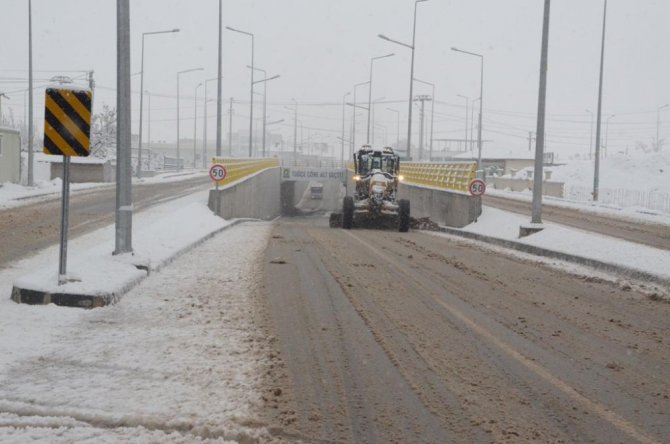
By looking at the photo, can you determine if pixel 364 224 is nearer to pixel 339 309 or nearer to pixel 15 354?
pixel 339 309

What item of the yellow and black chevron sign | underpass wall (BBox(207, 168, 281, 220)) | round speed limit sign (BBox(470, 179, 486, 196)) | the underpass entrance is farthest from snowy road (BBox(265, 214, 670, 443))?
the underpass entrance

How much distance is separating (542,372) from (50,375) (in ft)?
13.8

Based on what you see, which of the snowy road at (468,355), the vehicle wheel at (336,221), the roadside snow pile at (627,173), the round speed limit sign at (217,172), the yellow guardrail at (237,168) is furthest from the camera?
the roadside snow pile at (627,173)

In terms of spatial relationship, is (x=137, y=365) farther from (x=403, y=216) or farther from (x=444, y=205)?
(x=444, y=205)

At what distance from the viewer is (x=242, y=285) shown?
35.3 ft

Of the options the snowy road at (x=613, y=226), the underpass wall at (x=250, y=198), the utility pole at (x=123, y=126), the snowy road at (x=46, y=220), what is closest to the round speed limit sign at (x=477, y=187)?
the snowy road at (x=613, y=226)

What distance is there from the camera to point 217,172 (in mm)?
22031

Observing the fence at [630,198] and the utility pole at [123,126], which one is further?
the fence at [630,198]

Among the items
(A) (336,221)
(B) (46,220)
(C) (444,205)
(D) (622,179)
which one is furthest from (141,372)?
(D) (622,179)

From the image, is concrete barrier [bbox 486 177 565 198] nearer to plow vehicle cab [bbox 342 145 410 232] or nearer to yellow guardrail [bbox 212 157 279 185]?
yellow guardrail [bbox 212 157 279 185]

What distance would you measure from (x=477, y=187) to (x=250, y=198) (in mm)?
13770

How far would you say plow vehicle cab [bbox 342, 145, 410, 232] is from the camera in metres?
24.8

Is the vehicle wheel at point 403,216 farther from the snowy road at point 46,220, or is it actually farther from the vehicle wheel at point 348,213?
the snowy road at point 46,220

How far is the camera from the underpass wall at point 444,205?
2392 cm
